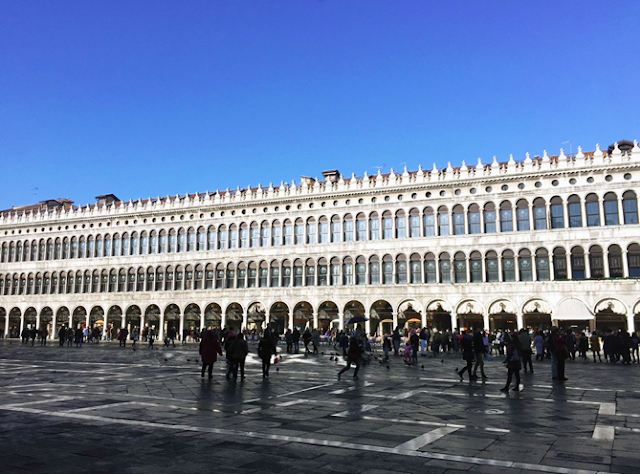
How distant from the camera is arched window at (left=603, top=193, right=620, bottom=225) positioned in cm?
3828

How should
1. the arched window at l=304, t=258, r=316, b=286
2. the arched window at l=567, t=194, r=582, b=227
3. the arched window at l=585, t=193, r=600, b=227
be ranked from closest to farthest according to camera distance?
the arched window at l=585, t=193, r=600, b=227, the arched window at l=567, t=194, r=582, b=227, the arched window at l=304, t=258, r=316, b=286

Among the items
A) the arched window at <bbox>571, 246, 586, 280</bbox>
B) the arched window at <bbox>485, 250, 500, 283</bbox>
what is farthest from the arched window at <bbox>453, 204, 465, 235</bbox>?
the arched window at <bbox>571, 246, 586, 280</bbox>

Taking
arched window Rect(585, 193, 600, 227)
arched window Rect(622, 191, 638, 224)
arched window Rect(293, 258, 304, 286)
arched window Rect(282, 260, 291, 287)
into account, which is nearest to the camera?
arched window Rect(622, 191, 638, 224)

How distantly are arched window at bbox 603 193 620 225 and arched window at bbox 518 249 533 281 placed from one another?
567 cm

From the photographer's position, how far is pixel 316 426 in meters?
8.59

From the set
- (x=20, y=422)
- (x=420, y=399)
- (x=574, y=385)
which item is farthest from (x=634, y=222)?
(x=20, y=422)

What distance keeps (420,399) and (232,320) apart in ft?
131

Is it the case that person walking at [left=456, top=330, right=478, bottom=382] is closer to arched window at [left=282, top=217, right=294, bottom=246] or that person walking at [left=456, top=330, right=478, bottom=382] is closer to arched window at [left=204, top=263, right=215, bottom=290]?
arched window at [left=282, top=217, right=294, bottom=246]

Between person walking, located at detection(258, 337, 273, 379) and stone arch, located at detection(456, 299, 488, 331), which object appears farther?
stone arch, located at detection(456, 299, 488, 331)

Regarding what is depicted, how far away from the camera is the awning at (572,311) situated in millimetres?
34688

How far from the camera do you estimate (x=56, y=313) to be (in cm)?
5844

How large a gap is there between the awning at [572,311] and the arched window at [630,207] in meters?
7.31

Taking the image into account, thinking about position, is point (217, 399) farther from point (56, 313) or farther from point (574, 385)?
point (56, 313)

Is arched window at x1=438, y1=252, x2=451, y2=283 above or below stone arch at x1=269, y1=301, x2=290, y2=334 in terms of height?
above
